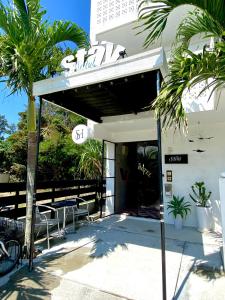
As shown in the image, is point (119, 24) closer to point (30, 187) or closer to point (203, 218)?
point (30, 187)

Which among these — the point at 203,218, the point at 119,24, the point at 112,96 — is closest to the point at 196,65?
the point at 112,96

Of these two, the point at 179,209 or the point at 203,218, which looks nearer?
the point at 203,218

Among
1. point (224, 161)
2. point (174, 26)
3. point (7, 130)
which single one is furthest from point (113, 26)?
point (7, 130)

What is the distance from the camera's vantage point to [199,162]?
23.1 ft

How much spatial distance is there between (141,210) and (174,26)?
665cm

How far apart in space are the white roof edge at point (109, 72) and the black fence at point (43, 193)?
96.0 inches

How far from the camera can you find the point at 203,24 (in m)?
3.41

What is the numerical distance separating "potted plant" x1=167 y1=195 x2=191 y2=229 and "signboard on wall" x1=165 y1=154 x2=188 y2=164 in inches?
45.6

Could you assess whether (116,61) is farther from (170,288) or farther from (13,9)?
(170,288)

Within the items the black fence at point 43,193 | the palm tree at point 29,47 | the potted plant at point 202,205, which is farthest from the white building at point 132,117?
the black fence at point 43,193

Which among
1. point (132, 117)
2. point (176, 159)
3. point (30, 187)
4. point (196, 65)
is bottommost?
point (30, 187)

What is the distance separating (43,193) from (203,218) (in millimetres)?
4734

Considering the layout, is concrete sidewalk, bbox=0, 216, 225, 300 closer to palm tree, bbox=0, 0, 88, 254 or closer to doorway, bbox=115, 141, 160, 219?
palm tree, bbox=0, 0, 88, 254

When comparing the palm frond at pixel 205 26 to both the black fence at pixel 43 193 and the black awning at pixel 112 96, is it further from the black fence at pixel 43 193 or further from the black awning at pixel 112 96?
the black fence at pixel 43 193
